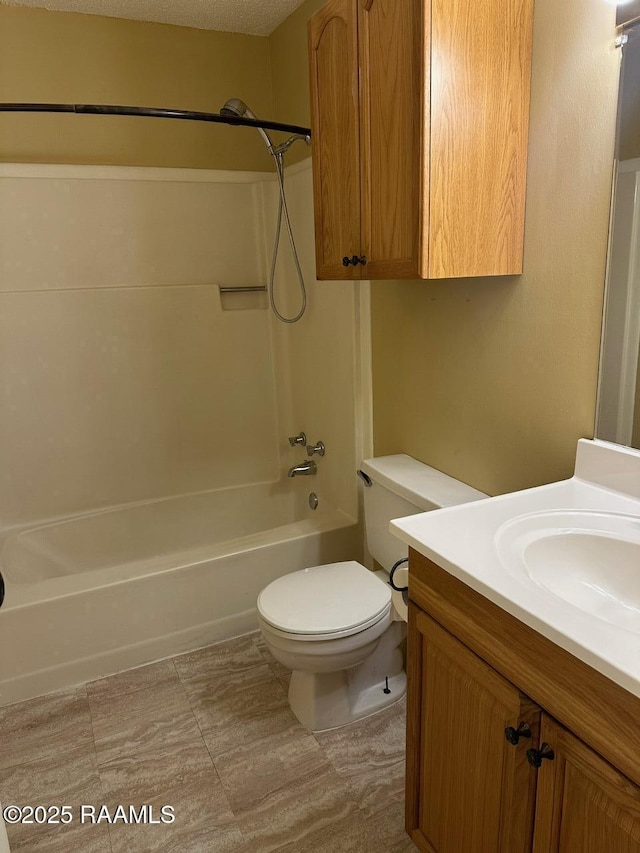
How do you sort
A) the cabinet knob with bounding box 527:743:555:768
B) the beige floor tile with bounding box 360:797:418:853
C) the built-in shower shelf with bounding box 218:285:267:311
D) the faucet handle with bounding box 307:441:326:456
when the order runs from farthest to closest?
the built-in shower shelf with bounding box 218:285:267:311
the faucet handle with bounding box 307:441:326:456
the beige floor tile with bounding box 360:797:418:853
the cabinet knob with bounding box 527:743:555:768

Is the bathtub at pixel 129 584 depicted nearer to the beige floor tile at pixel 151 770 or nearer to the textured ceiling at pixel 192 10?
the beige floor tile at pixel 151 770

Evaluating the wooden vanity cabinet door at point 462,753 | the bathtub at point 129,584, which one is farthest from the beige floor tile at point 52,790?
the wooden vanity cabinet door at point 462,753

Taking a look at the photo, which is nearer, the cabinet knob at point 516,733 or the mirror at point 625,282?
the cabinet knob at point 516,733

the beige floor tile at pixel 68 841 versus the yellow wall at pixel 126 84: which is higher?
the yellow wall at pixel 126 84

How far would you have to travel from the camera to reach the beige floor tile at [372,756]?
170cm

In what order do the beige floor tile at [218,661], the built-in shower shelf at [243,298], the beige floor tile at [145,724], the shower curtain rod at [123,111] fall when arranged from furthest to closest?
the built-in shower shelf at [243,298] → the beige floor tile at [218,661] → the shower curtain rod at [123,111] → the beige floor tile at [145,724]

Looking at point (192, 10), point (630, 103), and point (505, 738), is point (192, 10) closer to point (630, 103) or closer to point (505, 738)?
point (630, 103)

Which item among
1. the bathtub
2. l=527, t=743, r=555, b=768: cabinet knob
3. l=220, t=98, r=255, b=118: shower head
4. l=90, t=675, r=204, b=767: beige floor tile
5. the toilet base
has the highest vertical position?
l=220, t=98, r=255, b=118: shower head

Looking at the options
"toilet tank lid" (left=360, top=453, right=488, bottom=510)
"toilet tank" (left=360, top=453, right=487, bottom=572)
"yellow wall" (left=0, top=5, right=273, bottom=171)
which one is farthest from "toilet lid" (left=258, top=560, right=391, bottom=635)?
"yellow wall" (left=0, top=5, right=273, bottom=171)

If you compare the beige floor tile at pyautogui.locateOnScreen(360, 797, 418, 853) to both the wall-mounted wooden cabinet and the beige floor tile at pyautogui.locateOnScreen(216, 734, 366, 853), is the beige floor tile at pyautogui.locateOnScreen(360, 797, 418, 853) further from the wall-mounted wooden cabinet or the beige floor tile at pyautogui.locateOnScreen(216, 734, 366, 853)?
the wall-mounted wooden cabinet

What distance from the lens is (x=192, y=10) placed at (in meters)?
2.48

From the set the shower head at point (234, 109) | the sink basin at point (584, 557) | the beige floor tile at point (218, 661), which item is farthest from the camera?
the shower head at point (234, 109)

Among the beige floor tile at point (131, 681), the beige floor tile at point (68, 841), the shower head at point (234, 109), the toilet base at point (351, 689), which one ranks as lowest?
the beige floor tile at point (68, 841)

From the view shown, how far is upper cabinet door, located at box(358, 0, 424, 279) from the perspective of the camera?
1.36 meters
